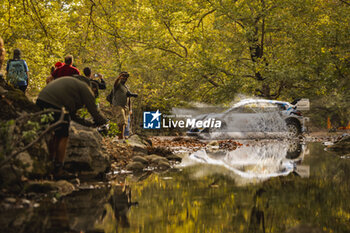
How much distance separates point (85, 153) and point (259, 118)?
17.0 metres

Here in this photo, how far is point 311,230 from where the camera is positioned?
4543mm

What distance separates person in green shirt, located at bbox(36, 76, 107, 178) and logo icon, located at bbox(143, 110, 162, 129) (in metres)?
23.6

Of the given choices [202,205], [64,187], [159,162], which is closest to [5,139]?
[64,187]

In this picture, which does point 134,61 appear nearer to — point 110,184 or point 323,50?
point 323,50

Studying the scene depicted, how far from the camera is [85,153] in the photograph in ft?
30.6

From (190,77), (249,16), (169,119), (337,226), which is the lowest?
(337,226)

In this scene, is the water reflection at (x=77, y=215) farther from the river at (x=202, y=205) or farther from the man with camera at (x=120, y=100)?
the man with camera at (x=120, y=100)

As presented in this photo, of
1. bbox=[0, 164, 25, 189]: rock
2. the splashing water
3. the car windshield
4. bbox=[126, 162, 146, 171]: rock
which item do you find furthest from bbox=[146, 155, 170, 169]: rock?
the car windshield

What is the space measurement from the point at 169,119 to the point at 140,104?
157 inches

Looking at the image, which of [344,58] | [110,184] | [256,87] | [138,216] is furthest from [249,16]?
[138,216]

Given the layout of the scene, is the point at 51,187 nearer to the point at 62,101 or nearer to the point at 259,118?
the point at 62,101

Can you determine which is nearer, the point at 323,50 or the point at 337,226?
the point at 337,226

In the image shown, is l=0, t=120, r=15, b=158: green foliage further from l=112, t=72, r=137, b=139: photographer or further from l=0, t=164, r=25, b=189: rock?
l=112, t=72, r=137, b=139: photographer

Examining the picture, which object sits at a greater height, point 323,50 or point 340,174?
point 323,50
